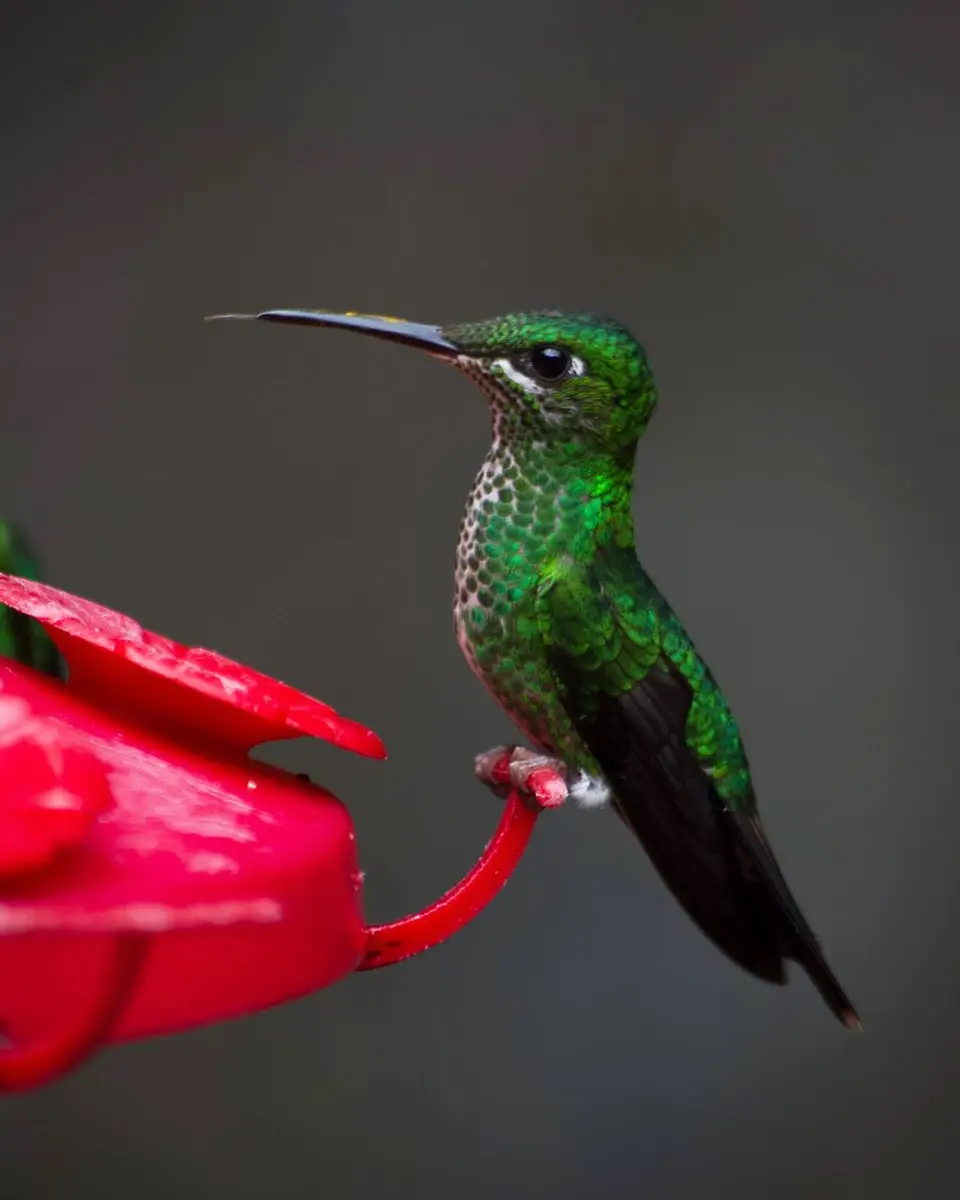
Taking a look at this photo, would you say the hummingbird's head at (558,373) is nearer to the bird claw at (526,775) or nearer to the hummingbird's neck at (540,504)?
the hummingbird's neck at (540,504)

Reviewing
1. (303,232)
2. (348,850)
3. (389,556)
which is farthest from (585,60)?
(348,850)

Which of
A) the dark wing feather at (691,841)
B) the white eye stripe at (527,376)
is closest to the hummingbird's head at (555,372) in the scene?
the white eye stripe at (527,376)

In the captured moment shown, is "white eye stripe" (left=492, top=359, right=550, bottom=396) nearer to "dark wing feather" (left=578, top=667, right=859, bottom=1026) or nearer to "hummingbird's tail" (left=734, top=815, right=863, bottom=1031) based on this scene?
"dark wing feather" (left=578, top=667, right=859, bottom=1026)

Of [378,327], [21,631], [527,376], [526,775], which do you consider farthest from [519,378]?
[21,631]

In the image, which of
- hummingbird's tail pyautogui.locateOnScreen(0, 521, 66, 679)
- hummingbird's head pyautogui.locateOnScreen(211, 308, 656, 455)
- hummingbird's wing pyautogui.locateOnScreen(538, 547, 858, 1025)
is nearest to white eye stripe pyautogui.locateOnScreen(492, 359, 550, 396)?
hummingbird's head pyautogui.locateOnScreen(211, 308, 656, 455)

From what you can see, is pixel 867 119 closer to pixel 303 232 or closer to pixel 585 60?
pixel 585 60

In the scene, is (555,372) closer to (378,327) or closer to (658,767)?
(378,327)
